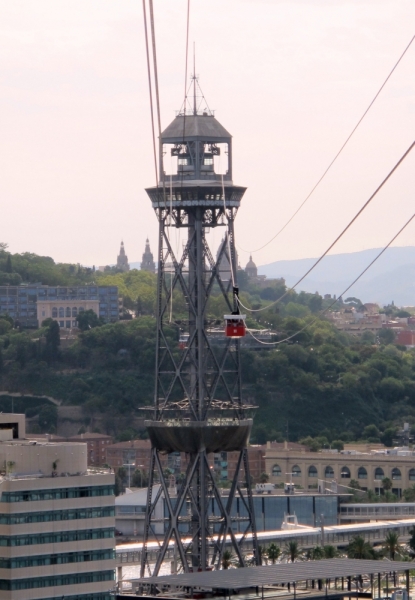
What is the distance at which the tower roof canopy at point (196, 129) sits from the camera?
82125 mm

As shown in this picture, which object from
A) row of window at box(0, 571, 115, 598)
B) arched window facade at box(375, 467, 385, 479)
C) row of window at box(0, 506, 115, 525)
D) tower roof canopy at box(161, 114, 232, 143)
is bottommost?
row of window at box(0, 571, 115, 598)

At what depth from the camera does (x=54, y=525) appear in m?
68.7

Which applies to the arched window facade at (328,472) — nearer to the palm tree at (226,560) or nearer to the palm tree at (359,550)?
the palm tree at (359,550)

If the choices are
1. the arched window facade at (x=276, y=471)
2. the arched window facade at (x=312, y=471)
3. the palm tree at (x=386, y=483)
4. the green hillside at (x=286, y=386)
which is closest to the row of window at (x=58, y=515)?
the palm tree at (x=386, y=483)

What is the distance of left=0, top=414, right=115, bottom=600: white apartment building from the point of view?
222ft

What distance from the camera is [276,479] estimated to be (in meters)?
155

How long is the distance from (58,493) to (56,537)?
1442 mm

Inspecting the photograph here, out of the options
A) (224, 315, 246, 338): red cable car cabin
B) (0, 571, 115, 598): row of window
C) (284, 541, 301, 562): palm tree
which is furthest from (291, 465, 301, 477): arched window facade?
(224, 315, 246, 338): red cable car cabin

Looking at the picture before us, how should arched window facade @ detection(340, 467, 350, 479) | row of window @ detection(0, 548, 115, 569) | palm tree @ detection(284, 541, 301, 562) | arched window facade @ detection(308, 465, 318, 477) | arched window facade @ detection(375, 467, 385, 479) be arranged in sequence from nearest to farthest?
row of window @ detection(0, 548, 115, 569) → palm tree @ detection(284, 541, 301, 562) → arched window facade @ detection(375, 467, 385, 479) → arched window facade @ detection(340, 467, 350, 479) → arched window facade @ detection(308, 465, 318, 477)

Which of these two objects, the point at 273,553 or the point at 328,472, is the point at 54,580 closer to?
the point at 273,553

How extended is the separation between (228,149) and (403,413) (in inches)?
4193

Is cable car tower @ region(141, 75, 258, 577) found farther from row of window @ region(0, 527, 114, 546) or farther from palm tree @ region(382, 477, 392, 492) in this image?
palm tree @ region(382, 477, 392, 492)

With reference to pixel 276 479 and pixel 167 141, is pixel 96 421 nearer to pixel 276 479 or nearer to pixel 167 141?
pixel 276 479

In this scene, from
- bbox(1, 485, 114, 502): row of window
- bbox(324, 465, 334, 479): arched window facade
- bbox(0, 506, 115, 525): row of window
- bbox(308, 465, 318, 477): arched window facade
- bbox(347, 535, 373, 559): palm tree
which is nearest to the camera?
bbox(0, 506, 115, 525): row of window
